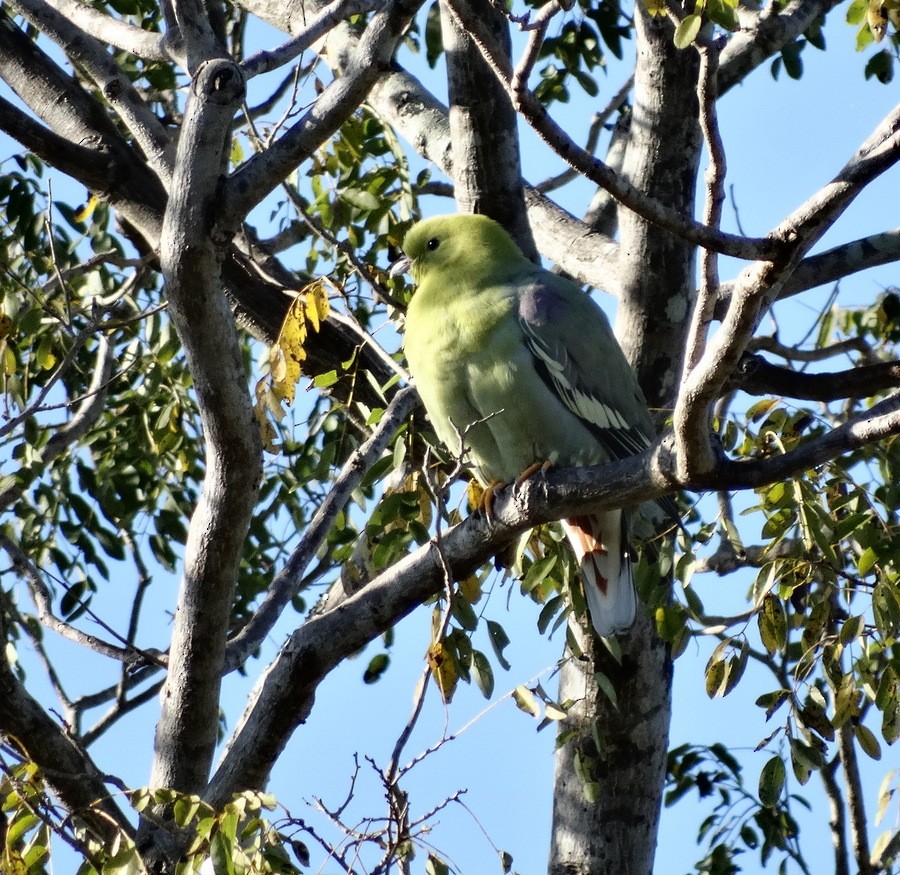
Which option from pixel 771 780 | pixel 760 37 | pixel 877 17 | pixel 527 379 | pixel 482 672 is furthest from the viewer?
pixel 760 37

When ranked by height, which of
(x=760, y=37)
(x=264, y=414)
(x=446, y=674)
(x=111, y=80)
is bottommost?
(x=446, y=674)

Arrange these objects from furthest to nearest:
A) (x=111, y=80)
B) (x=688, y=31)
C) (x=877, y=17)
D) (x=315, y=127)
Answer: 1. (x=111, y=80)
2. (x=315, y=127)
3. (x=877, y=17)
4. (x=688, y=31)

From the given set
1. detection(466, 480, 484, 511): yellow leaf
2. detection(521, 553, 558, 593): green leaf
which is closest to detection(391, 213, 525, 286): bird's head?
detection(466, 480, 484, 511): yellow leaf

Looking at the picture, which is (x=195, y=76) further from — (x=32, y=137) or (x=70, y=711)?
(x=70, y=711)

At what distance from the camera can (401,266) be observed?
13.6 feet

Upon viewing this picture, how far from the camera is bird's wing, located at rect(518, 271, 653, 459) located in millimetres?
3541

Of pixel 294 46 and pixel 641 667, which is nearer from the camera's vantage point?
pixel 294 46

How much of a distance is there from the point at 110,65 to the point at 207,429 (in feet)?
3.59

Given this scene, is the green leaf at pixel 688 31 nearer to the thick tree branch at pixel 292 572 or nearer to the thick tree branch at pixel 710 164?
the thick tree branch at pixel 710 164

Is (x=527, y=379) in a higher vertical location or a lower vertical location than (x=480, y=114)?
lower

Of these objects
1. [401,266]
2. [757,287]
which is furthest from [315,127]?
[401,266]

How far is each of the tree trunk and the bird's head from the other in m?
0.37

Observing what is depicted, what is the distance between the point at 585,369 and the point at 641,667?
890 mm

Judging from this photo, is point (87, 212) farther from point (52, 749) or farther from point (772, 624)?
point (772, 624)
